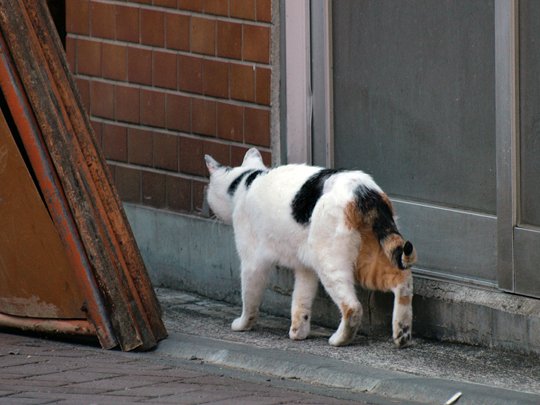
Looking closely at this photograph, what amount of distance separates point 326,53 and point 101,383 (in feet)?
8.54

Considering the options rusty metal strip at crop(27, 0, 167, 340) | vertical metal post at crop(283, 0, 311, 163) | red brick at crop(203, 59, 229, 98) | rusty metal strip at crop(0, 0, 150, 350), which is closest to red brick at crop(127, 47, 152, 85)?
red brick at crop(203, 59, 229, 98)

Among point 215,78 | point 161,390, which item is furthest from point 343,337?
point 215,78

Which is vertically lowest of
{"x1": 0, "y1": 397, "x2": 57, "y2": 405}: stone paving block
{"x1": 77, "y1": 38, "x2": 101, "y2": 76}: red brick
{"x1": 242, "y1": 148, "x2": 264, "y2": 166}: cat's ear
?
{"x1": 0, "y1": 397, "x2": 57, "y2": 405}: stone paving block

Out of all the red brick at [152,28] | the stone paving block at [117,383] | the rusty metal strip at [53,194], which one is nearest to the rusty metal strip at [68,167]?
the rusty metal strip at [53,194]

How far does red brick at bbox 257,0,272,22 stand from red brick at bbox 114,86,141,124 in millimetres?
1303

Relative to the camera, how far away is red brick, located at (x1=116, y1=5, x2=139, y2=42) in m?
9.20

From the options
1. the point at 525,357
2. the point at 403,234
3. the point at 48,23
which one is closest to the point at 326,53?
the point at 403,234

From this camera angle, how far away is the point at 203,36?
8.75 m

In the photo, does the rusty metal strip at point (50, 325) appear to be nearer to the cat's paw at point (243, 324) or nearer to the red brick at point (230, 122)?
the cat's paw at point (243, 324)

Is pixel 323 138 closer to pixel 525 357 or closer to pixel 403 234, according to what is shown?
pixel 403 234

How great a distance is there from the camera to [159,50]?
9062 millimetres

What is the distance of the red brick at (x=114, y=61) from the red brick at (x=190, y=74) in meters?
0.55

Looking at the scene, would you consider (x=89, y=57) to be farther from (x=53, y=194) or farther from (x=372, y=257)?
(x=372, y=257)

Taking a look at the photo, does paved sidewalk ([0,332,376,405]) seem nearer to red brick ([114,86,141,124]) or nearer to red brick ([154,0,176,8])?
red brick ([114,86,141,124])
